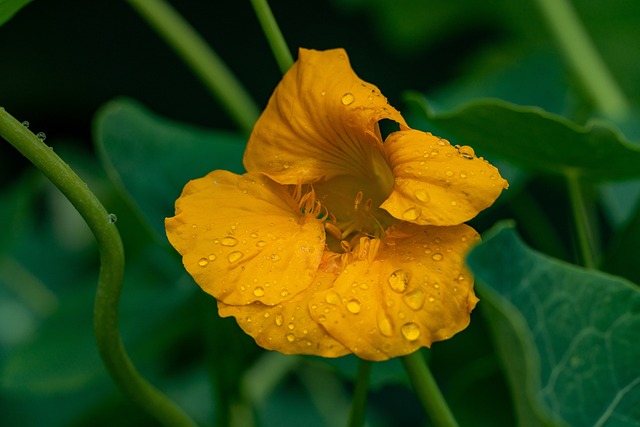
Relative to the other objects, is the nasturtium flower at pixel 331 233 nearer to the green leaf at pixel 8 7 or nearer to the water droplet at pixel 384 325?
the water droplet at pixel 384 325

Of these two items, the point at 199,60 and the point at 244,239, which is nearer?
the point at 244,239

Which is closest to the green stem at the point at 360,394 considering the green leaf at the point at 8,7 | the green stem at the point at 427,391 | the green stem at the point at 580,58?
the green stem at the point at 427,391

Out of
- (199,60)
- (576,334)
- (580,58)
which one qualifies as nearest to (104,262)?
(576,334)

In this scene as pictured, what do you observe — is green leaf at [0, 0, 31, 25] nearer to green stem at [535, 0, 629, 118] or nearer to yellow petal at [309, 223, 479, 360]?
yellow petal at [309, 223, 479, 360]

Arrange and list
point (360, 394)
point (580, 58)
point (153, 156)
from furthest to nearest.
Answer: point (580, 58) → point (153, 156) → point (360, 394)

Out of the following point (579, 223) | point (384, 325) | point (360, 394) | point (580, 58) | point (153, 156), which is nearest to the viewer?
point (384, 325)

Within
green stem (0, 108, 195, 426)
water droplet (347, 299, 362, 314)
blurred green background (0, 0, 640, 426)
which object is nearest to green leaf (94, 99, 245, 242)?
blurred green background (0, 0, 640, 426)

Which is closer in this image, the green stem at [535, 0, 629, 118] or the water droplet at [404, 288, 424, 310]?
the water droplet at [404, 288, 424, 310]

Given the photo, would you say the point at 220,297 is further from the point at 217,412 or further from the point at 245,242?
the point at 217,412

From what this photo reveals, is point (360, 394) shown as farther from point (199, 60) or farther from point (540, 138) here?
point (199, 60)
